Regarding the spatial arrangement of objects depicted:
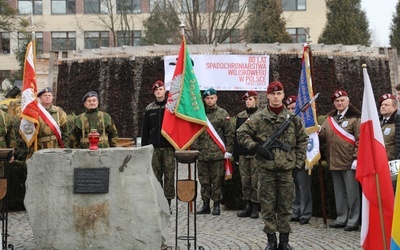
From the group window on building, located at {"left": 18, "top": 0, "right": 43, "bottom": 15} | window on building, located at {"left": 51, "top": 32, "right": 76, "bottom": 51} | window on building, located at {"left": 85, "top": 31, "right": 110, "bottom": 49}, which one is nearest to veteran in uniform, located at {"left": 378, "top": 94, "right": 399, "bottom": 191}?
window on building, located at {"left": 85, "top": 31, "right": 110, "bottom": 49}

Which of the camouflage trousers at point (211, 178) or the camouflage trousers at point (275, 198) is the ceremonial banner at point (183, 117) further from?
the camouflage trousers at point (275, 198)

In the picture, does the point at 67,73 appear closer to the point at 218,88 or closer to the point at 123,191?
the point at 218,88

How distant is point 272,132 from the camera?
7.18 metres

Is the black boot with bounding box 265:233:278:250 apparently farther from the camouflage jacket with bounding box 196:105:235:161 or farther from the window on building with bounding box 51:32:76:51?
the window on building with bounding box 51:32:76:51

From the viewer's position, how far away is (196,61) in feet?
75.0

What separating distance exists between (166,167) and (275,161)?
313 centimetres

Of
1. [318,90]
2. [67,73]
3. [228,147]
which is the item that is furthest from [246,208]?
[67,73]

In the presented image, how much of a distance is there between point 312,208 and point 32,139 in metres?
4.50

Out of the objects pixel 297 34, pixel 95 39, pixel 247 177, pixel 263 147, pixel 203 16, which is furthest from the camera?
pixel 95 39

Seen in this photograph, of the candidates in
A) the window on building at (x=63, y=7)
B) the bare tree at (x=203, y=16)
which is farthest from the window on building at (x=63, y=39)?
the bare tree at (x=203, y=16)

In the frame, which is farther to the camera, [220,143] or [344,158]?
[220,143]

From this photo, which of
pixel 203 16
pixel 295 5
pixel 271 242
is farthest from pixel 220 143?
pixel 295 5

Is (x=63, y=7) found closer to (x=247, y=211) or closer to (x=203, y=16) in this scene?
(x=203, y=16)

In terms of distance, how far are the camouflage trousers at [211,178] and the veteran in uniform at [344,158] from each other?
187 centimetres
